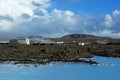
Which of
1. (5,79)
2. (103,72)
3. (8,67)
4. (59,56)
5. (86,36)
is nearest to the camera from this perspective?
(5,79)

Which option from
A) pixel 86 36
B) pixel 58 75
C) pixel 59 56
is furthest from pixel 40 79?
pixel 86 36

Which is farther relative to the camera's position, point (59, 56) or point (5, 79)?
point (59, 56)

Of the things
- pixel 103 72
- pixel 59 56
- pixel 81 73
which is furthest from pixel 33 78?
pixel 59 56

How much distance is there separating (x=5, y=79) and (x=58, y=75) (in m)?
3.65

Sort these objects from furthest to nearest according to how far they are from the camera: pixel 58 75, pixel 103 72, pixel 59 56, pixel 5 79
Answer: pixel 59 56, pixel 103 72, pixel 58 75, pixel 5 79

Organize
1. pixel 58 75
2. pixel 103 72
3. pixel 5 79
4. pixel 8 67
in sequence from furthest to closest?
pixel 8 67 < pixel 103 72 < pixel 58 75 < pixel 5 79

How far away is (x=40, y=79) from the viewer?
20.5 meters

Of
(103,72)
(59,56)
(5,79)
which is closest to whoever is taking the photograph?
(5,79)

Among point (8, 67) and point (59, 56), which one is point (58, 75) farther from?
point (59, 56)

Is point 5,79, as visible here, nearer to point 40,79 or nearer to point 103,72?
point 40,79

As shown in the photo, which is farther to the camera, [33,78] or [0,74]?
[0,74]

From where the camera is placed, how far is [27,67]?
26.4 metres

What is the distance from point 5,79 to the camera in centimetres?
2030

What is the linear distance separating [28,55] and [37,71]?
11844 mm
